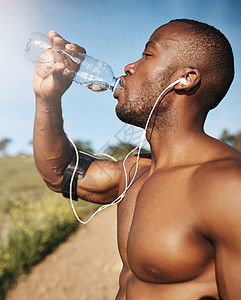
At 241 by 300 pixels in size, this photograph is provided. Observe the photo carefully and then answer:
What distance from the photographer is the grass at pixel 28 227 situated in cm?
546

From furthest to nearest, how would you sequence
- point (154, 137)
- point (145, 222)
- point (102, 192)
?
point (102, 192) < point (154, 137) < point (145, 222)

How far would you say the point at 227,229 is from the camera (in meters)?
1.22

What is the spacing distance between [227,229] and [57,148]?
1.39 metres

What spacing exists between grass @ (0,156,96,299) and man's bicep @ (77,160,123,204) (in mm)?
2041

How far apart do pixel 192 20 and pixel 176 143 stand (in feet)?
2.51

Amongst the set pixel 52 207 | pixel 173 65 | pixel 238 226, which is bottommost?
pixel 52 207

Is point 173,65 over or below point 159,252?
over

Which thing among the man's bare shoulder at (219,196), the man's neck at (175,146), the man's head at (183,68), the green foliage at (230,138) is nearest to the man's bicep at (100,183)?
the man's neck at (175,146)

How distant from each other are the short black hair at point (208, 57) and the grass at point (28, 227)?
2.85 meters

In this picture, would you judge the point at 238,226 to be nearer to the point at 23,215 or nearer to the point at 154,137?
the point at 154,137

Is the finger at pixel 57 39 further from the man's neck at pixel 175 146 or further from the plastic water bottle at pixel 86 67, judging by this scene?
the man's neck at pixel 175 146

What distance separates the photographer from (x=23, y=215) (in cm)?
658

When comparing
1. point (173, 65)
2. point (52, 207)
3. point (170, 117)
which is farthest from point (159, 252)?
point (52, 207)

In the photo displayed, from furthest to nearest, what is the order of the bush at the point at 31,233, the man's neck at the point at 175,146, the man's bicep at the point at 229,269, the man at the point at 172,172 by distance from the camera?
the bush at the point at 31,233 < the man's neck at the point at 175,146 < the man at the point at 172,172 < the man's bicep at the point at 229,269
